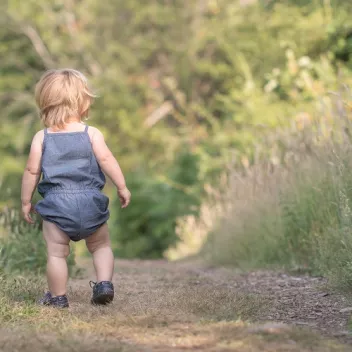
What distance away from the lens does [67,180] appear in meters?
5.23

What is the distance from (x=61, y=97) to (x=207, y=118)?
42.9 feet

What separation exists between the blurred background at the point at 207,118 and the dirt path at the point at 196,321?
0.55 metres

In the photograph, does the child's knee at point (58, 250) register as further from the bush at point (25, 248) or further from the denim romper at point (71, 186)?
the bush at point (25, 248)

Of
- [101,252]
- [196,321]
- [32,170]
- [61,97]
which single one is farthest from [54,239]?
[196,321]

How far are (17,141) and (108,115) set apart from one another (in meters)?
2.43

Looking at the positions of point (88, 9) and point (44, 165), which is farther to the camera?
point (88, 9)

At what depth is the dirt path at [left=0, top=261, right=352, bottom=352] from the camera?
3789mm

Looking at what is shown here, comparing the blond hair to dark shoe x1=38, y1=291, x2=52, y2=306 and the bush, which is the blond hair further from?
the bush

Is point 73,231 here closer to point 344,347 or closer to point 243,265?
point 344,347

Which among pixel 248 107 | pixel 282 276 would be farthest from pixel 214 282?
pixel 248 107

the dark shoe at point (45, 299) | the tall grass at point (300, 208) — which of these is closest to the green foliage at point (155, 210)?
the tall grass at point (300, 208)

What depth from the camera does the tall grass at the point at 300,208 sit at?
20.8 feet

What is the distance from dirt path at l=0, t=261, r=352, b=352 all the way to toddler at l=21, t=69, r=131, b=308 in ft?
0.80

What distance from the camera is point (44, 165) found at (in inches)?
207
